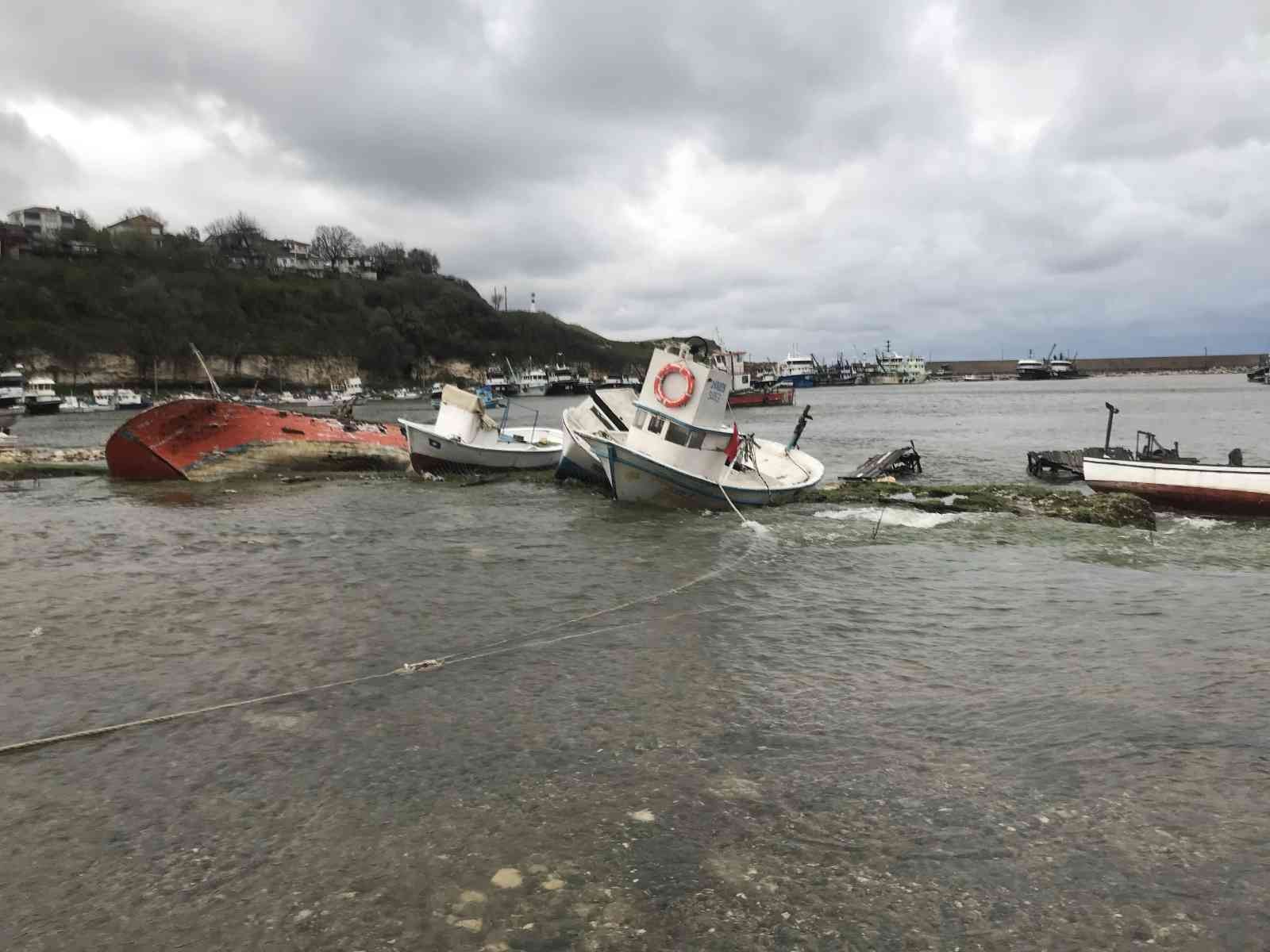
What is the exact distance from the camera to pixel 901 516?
20.3 metres

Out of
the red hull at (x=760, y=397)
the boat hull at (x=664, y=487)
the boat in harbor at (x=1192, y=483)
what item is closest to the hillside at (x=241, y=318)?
the red hull at (x=760, y=397)

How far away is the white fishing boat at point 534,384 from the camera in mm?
138625

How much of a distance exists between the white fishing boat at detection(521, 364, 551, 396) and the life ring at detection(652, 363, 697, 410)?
11671 cm

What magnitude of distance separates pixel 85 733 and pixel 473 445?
23819 mm

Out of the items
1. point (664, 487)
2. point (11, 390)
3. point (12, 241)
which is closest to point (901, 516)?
point (664, 487)

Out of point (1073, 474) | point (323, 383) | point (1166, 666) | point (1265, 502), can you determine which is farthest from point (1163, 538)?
point (323, 383)

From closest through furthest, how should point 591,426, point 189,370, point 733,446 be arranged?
point 733,446 < point 591,426 < point 189,370

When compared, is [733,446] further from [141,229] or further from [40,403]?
[141,229]

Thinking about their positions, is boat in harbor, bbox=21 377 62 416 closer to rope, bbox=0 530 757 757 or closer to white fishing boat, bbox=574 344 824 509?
white fishing boat, bbox=574 344 824 509

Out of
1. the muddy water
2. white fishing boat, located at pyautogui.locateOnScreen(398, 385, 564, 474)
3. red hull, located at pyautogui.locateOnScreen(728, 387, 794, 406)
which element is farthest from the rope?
red hull, located at pyautogui.locateOnScreen(728, 387, 794, 406)

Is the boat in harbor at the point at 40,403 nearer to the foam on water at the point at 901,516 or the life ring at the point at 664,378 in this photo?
the life ring at the point at 664,378

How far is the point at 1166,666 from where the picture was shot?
8594mm

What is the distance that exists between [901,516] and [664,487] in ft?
20.7

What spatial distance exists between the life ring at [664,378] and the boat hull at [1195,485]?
1392cm
